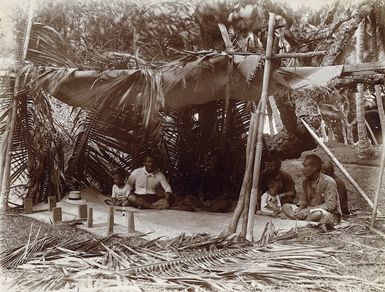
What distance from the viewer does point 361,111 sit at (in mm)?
4625

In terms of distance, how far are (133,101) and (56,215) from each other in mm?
1249

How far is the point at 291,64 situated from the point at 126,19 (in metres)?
1.53

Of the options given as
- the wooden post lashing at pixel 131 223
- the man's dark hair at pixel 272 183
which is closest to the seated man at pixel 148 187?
the wooden post lashing at pixel 131 223

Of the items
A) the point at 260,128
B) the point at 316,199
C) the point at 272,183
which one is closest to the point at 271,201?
the point at 272,183

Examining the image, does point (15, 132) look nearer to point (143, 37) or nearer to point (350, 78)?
point (143, 37)

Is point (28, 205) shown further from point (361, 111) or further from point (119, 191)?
point (361, 111)

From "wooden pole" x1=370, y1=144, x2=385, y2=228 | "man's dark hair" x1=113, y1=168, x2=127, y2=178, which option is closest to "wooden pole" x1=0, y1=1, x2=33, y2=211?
"man's dark hair" x1=113, y1=168, x2=127, y2=178

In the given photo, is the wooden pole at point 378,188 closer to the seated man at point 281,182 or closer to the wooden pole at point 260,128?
the seated man at point 281,182

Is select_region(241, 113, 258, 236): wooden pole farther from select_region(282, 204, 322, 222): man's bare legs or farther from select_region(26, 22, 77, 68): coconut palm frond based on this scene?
select_region(26, 22, 77, 68): coconut palm frond

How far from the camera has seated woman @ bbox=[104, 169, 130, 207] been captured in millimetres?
4957

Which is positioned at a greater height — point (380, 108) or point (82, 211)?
point (380, 108)

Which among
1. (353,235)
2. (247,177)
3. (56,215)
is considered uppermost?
(247,177)

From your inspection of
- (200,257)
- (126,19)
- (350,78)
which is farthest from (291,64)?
(200,257)

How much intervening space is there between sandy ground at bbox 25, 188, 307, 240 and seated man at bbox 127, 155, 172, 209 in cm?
10
